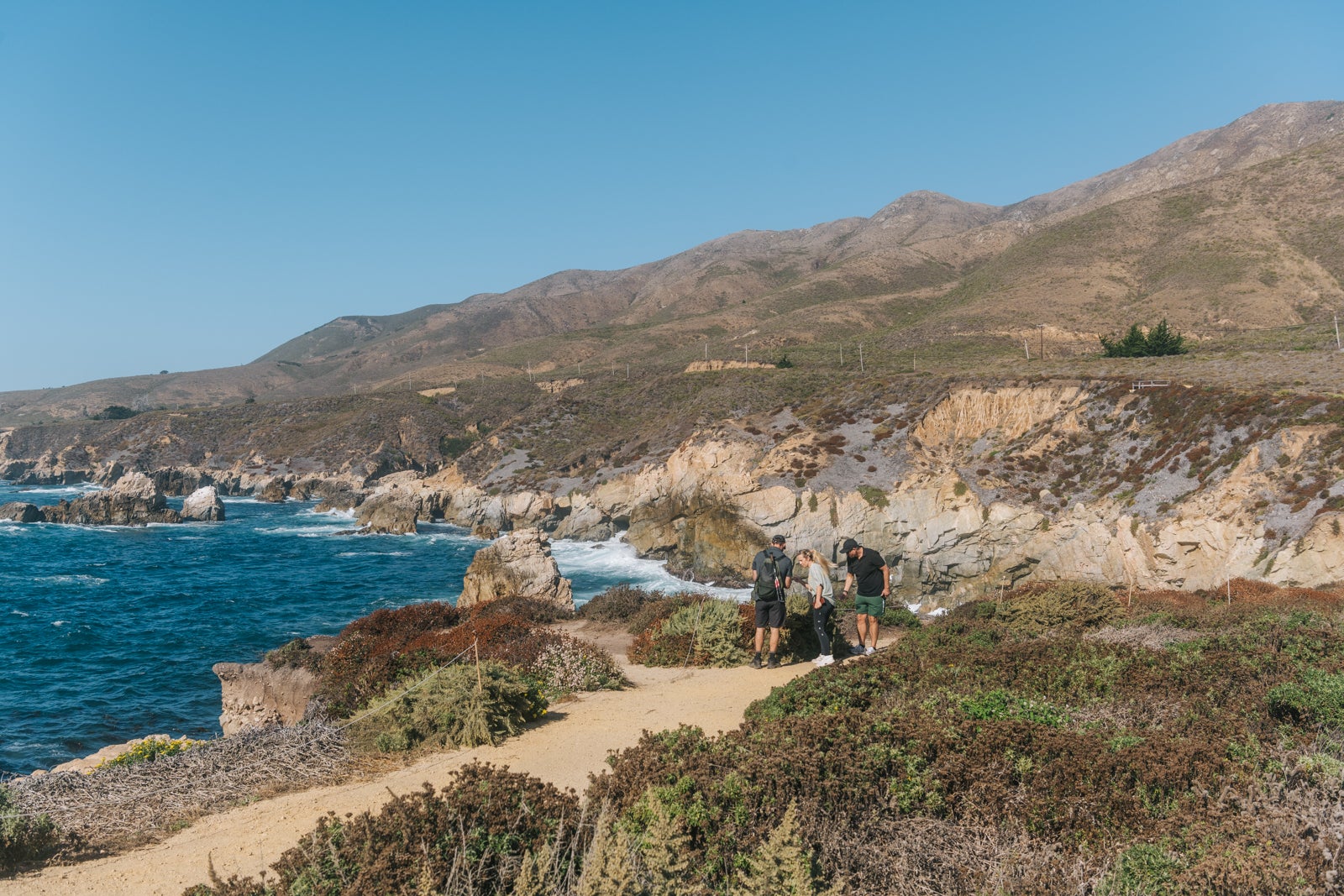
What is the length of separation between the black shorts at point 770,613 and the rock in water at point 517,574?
1009cm

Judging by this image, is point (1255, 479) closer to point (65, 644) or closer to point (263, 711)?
point (263, 711)

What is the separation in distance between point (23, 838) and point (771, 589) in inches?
381

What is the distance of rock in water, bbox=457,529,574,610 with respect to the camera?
74.2 feet

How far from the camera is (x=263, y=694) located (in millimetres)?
14984

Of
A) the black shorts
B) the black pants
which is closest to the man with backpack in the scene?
the black shorts

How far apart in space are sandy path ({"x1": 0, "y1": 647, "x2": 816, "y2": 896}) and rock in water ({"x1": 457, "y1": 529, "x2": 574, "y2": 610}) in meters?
9.85

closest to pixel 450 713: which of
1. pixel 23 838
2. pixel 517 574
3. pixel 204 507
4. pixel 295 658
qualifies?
pixel 23 838

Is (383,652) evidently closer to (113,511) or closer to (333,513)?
(333,513)

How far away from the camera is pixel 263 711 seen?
14867 mm

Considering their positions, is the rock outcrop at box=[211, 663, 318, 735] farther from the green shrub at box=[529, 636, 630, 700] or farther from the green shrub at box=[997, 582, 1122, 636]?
the green shrub at box=[997, 582, 1122, 636]

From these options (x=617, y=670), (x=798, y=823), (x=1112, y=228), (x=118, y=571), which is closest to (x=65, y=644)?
(x=118, y=571)

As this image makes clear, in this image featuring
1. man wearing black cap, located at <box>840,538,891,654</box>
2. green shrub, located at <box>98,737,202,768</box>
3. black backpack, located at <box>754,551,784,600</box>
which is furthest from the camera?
man wearing black cap, located at <box>840,538,891,654</box>

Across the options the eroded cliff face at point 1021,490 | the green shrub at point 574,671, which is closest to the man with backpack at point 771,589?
the green shrub at point 574,671

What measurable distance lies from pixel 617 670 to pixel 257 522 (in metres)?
57.6
